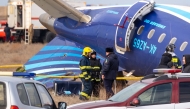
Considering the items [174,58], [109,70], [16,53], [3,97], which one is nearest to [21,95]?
[3,97]

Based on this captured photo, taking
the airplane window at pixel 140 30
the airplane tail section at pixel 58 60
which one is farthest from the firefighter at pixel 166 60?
the airplane tail section at pixel 58 60

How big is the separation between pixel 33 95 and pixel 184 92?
288 cm

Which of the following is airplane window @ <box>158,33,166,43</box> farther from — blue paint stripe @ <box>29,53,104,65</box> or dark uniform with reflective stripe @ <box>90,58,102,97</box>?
blue paint stripe @ <box>29,53,104,65</box>

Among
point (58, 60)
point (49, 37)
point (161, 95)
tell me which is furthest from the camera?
point (49, 37)

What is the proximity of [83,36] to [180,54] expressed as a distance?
199 inches

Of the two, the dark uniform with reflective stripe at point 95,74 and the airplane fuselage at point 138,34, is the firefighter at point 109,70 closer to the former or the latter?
the dark uniform with reflective stripe at point 95,74

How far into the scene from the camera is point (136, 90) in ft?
36.0

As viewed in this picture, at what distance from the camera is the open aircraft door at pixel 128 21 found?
721 inches

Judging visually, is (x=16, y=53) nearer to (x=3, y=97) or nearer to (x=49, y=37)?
(x=49, y=37)

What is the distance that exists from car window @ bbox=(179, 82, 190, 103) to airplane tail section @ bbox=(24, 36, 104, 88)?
1007cm

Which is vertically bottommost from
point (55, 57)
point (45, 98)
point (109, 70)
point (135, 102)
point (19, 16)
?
point (135, 102)

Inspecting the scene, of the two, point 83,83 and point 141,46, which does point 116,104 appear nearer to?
point 83,83

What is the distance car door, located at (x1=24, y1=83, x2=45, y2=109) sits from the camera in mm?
9081

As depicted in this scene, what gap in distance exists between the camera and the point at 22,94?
870 cm
